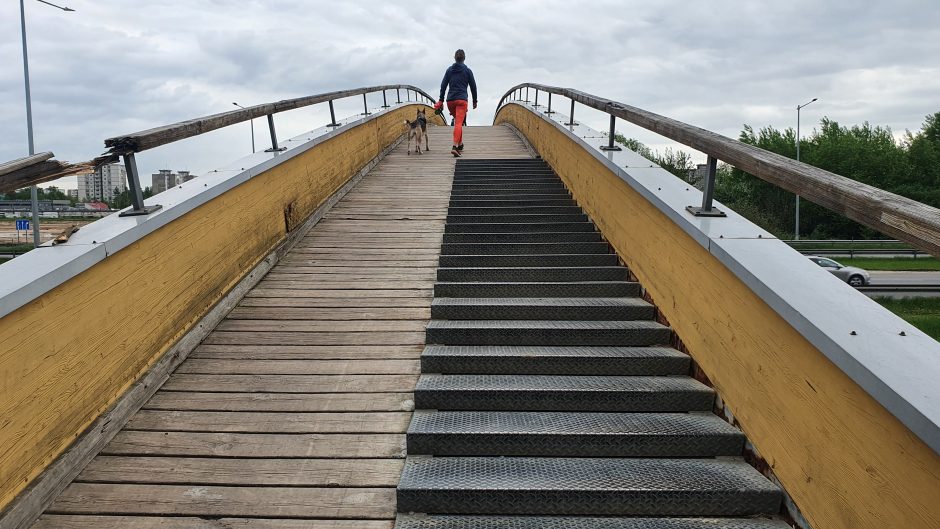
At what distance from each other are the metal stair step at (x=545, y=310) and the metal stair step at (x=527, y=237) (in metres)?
1.36

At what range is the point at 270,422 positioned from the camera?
3.28 metres

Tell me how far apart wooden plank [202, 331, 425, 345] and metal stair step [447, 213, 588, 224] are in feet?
8.21

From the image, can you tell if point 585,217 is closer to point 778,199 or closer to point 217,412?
point 217,412

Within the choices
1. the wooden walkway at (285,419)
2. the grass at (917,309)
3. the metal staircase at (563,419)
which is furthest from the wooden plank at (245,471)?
the grass at (917,309)

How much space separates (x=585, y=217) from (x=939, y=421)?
4.56 m

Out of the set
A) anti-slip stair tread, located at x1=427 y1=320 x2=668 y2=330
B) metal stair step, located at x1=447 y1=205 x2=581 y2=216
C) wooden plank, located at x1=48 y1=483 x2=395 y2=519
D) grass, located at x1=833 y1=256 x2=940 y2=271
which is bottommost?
grass, located at x1=833 y1=256 x2=940 y2=271

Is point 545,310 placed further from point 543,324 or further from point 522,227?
point 522,227

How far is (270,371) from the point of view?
3732 mm

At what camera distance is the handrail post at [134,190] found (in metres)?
3.39

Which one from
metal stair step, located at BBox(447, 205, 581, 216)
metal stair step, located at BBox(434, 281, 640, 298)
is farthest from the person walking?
metal stair step, located at BBox(434, 281, 640, 298)

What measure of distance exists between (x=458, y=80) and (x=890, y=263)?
95.6ft

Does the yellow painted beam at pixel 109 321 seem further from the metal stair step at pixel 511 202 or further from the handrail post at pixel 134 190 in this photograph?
the metal stair step at pixel 511 202

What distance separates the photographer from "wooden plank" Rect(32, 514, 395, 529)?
2596 mm

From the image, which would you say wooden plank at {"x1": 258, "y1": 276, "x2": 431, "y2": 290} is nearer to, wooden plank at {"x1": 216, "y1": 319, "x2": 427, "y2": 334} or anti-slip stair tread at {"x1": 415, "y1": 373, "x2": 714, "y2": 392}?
wooden plank at {"x1": 216, "y1": 319, "x2": 427, "y2": 334}
